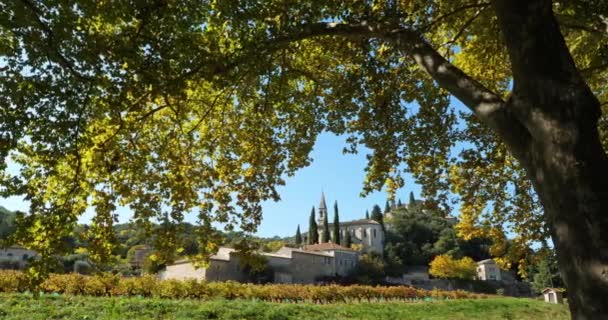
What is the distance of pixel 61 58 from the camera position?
5660mm

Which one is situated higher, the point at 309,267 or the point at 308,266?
the point at 308,266

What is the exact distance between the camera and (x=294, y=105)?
36.3ft

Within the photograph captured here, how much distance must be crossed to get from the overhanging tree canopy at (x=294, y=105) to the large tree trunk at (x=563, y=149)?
13mm

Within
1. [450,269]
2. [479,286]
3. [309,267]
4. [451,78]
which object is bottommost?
[479,286]

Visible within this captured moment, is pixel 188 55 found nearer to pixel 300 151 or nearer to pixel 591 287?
pixel 300 151

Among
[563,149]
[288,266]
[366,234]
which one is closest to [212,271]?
[288,266]

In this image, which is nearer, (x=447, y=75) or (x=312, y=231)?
(x=447, y=75)

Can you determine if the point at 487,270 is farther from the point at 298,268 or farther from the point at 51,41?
the point at 51,41

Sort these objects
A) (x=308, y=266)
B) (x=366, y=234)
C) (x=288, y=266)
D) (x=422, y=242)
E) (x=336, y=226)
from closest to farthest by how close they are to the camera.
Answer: (x=288, y=266) → (x=308, y=266) → (x=336, y=226) → (x=422, y=242) → (x=366, y=234)

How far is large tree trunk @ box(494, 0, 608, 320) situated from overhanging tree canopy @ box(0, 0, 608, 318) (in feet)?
0.04

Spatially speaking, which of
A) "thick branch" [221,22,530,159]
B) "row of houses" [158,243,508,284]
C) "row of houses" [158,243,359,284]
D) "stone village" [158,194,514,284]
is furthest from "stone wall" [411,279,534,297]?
"thick branch" [221,22,530,159]

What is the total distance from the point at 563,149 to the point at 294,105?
793cm

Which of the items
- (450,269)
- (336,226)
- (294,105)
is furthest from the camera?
(336,226)

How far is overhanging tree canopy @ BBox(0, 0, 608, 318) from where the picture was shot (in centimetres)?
383
